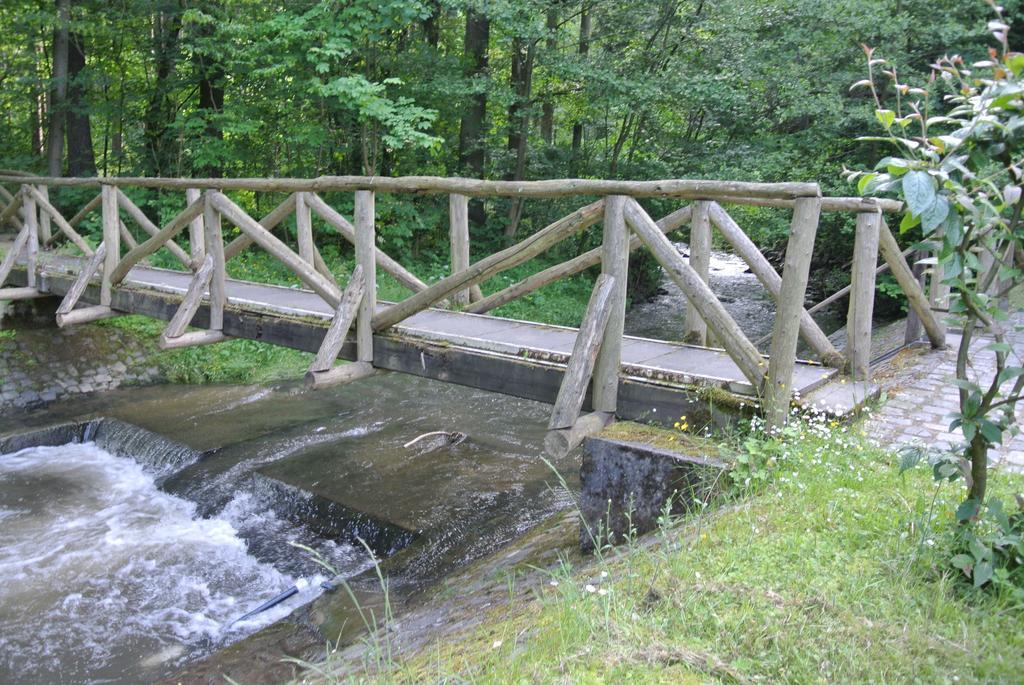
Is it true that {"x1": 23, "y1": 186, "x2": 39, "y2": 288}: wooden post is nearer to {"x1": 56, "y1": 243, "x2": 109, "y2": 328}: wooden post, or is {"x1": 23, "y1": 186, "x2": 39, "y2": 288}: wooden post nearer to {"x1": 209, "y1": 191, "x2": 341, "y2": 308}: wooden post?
{"x1": 56, "y1": 243, "x2": 109, "y2": 328}: wooden post

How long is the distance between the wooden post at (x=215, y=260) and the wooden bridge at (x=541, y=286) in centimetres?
1

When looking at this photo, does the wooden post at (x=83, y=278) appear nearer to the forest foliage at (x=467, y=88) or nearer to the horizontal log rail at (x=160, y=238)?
the horizontal log rail at (x=160, y=238)

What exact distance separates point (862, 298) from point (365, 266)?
11.6 feet

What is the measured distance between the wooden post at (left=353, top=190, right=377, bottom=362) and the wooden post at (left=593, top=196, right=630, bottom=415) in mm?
2093

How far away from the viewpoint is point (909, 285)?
6.53 meters

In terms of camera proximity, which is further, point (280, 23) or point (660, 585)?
point (280, 23)

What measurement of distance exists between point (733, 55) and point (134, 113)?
11.3 m

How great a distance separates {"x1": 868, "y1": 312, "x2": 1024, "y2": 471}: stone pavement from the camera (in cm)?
463

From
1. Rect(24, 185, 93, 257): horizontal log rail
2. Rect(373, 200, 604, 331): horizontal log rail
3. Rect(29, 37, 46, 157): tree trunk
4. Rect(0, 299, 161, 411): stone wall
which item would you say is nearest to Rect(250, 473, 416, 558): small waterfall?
Rect(373, 200, 604, 331): horizontal log rail

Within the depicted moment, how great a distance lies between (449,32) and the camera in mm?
16719

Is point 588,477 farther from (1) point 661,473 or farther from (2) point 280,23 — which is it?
(2) point 280,23

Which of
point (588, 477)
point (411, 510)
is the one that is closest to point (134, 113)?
point (411, 510)

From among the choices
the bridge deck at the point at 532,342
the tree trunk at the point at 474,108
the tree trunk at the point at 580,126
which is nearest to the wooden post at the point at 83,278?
the bridge deck at the point at 532,342

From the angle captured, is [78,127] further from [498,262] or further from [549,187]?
[549,187]
